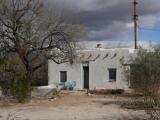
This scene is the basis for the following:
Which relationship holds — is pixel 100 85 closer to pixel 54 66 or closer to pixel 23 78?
pixel 54 66

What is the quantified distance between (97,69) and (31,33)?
41.6ft

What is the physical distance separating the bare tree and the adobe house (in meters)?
7.82

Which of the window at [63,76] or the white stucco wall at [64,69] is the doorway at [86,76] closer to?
the white stucco wall at [64,69]

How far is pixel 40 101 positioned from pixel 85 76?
1420 centimetres

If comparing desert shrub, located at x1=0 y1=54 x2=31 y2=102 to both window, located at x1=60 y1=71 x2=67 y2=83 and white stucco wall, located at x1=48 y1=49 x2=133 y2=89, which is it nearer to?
white stucco wall, located at x1=48 y1=49 x2=133 y2=89

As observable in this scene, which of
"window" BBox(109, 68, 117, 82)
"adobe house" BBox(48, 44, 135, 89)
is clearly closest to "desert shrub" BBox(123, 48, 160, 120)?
"adobe house" BBox(48, 44, 135, 89)

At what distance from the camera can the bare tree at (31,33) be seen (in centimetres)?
3100

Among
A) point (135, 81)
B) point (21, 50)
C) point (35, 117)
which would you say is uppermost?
point (21, 50)

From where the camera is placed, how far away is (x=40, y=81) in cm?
4759

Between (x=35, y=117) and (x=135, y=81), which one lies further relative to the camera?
(x=135, y=81)

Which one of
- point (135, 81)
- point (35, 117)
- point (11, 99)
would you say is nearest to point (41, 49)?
point (11, 99)

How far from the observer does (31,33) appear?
1247 inches

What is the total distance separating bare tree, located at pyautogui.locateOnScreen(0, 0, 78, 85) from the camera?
102 ft

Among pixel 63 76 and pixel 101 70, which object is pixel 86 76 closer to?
pixel 101 70
